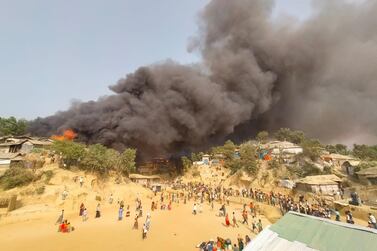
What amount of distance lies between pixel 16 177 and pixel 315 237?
72.6 ft

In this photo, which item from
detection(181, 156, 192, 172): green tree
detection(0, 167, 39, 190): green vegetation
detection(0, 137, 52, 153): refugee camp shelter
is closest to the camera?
detection(0, 167, 39, 190): green vegetation

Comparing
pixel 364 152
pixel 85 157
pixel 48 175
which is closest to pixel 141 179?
pixel 85 157

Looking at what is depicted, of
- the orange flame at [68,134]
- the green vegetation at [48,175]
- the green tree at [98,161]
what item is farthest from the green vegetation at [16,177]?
the orange flame at [68,134]

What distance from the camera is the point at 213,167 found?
43.2m

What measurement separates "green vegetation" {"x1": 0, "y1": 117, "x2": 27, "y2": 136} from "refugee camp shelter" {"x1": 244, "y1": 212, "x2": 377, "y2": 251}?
52100 millimetres

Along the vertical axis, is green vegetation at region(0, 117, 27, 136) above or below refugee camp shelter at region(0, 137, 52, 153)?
Result: above

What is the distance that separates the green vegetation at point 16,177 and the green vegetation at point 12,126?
30427mm

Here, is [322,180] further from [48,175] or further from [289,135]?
[289,135]

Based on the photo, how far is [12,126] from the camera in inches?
1678

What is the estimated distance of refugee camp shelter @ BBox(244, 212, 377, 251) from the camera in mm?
4348

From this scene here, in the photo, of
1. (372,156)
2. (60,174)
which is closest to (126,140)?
(60,174)

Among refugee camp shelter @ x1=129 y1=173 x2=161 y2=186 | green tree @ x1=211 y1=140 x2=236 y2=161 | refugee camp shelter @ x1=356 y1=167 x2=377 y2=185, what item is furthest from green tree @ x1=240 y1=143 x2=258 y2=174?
refugee camp shelter @ x1=129 y1=173 x2=161 y2=186

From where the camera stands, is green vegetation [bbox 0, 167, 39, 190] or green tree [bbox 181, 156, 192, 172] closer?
green vegetation [bbox 0, 167, 39, 190]

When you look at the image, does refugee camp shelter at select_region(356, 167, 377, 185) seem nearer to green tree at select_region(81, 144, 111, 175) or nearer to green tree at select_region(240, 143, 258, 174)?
green tree at select_region(240, 143, 258, 174)
